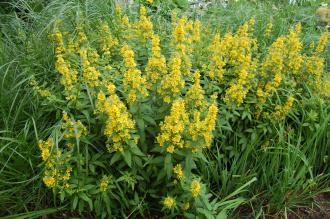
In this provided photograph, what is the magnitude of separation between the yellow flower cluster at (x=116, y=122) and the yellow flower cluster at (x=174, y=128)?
0.66 ft

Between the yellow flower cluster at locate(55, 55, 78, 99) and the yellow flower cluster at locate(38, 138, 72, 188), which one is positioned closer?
the yellow flower cluster at locate(38, 138, 72, 188)

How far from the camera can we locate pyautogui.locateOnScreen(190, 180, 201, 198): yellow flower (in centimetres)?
262

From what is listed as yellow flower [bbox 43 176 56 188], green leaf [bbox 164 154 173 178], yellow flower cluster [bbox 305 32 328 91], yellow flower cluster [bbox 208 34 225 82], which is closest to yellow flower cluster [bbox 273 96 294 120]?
yellow flower cluster [bbox 305 32 328 91]

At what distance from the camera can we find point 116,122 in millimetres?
2469

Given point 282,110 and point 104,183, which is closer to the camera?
point 104,183

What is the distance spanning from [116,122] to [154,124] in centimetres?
42

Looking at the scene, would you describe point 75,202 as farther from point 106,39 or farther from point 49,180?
point 106,39

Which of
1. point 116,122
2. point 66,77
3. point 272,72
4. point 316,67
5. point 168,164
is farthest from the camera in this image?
point 316,67

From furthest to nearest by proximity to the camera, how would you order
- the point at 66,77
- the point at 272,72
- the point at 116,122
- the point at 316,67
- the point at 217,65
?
the point at 316,67 < the point at 272,72 < the point at 217,65 < the point at 66,77 < the point at 116,122

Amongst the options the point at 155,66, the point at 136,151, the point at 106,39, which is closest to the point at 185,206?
the point at 136,151

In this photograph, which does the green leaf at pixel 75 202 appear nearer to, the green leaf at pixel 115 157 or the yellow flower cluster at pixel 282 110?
the green leaf at pixel 115 157

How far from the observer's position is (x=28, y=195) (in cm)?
303

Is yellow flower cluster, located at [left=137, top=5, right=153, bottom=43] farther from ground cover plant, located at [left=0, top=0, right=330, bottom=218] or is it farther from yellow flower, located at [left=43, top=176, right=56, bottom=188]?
yellow flower, located at [left=43, top=176, right=56, bottom=188]

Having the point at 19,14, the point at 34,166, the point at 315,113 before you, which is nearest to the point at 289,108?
the point at 315,113
